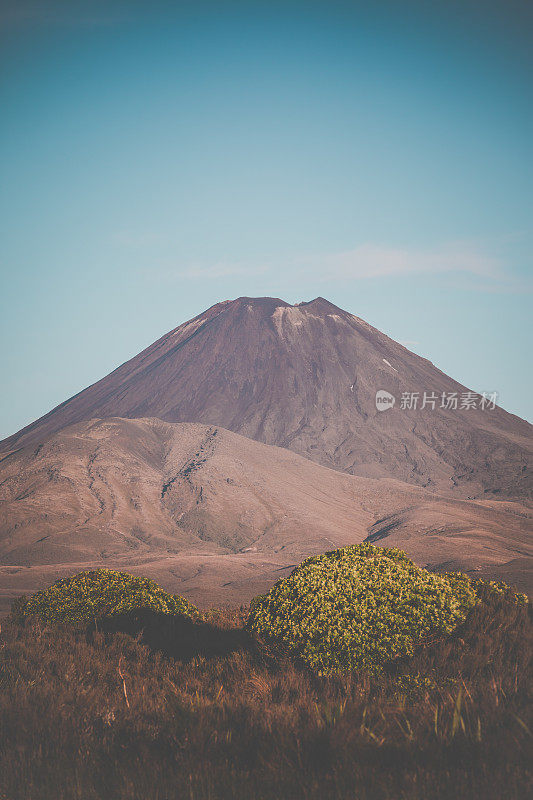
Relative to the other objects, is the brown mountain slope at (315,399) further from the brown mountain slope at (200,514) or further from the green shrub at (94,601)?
the green shrub at (94,601)

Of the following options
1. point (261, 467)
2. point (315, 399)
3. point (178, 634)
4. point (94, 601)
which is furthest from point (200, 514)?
point (315, 399)

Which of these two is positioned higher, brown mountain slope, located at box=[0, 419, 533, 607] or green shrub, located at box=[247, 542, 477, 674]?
green shrub, located at box=[247, 542, 477, 674]

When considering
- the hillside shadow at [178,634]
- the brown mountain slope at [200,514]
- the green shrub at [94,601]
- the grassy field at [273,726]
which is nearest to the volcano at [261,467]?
the brown mountain slope at [200,514]

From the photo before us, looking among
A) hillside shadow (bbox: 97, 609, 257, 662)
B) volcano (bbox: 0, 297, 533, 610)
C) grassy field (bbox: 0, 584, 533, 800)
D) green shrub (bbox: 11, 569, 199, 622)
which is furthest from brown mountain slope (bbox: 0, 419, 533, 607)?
grassy field (bbox: 0, 584, 533, 800)

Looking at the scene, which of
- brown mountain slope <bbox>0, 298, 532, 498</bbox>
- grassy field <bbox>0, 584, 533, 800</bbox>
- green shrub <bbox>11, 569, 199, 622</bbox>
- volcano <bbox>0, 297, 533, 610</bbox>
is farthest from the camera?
brown mountain slope <bbox>0, 298, 532, 498</bbox>

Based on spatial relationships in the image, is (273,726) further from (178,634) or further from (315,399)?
(315,399)

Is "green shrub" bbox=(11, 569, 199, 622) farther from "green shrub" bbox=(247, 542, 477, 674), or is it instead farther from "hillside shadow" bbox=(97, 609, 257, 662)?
"green shrub" bbox=(247, 542, 477, 674)
